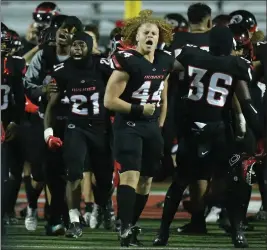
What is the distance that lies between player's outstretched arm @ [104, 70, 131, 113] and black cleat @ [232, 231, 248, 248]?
1077 millimetres

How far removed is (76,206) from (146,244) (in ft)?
2.25

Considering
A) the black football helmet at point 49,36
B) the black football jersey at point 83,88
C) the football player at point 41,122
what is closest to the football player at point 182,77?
the black football jersey at point 83,88

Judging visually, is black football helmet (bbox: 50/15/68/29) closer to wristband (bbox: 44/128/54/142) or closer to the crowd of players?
the crowd of players

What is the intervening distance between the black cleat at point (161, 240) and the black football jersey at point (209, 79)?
2.65 ft

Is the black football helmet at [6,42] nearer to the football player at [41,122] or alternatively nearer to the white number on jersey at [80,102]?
the football player at [41,122]

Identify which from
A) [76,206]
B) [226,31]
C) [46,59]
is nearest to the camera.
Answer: [226,31]

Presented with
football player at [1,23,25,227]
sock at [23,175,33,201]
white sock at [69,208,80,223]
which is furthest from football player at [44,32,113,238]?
sock at [23,175,33,201]

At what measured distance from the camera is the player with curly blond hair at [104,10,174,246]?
7.14 metres

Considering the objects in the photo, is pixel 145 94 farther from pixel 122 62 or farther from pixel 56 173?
pixel 56 173

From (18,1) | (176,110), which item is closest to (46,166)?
(176,110)

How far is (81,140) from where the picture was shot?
312 inches

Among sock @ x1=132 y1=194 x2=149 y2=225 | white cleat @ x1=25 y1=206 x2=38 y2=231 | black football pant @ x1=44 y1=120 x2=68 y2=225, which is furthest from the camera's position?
white cleat @ x1=25 y1=206 x2=38 y2=231

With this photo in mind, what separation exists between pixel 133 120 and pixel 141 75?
301mm

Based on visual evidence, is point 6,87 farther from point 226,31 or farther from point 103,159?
point 226,31
